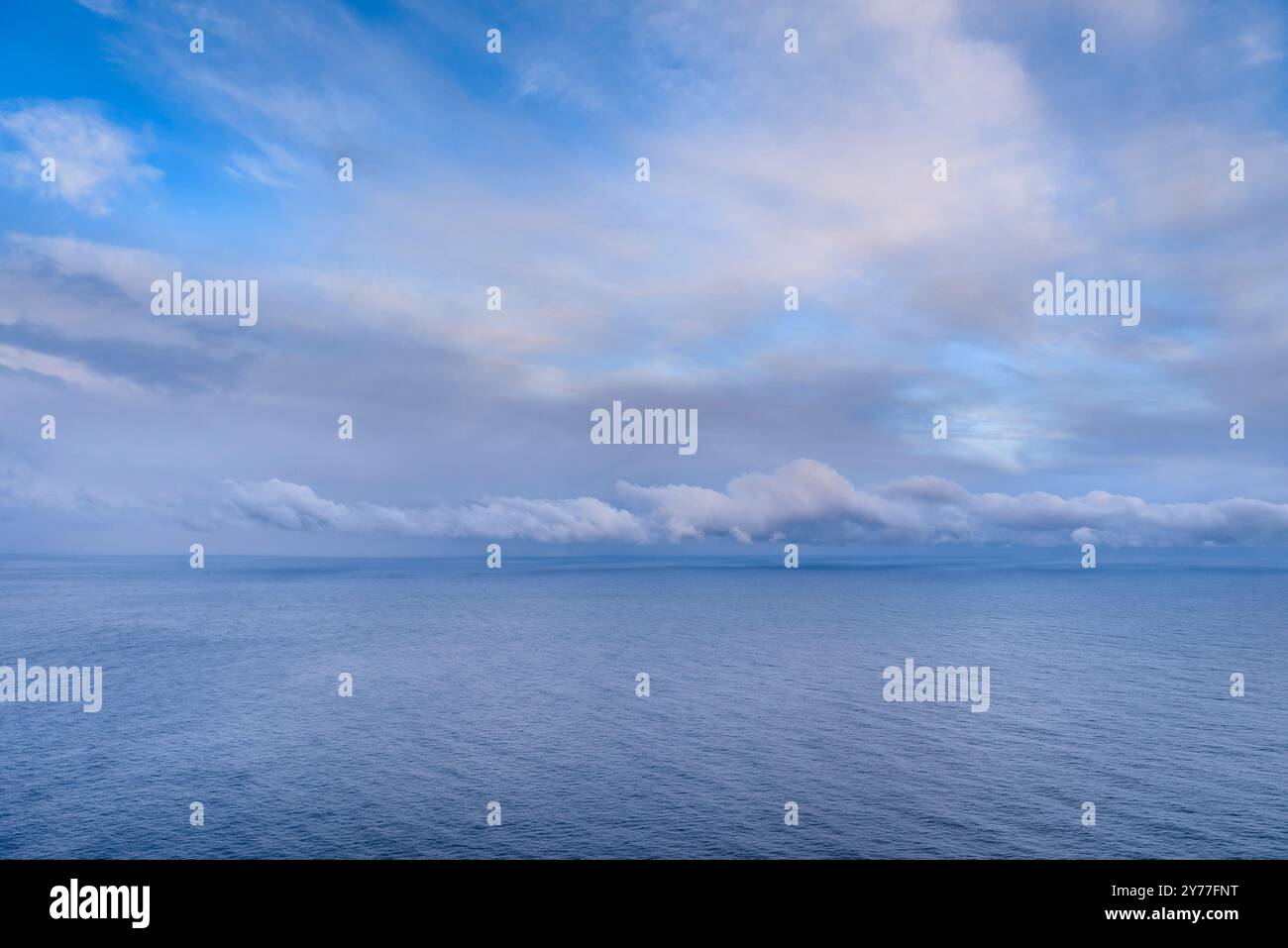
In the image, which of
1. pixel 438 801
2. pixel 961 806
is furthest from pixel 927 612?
pixel 438 801

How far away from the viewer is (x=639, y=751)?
64.6 metres

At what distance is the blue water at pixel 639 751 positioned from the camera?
46.8 m

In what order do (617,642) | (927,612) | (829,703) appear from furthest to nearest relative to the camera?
(927,612) < (617,642) < (829,703)

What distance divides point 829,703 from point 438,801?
46433mm

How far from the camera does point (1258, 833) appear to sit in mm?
46094

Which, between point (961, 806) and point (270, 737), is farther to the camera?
point (270, 737)

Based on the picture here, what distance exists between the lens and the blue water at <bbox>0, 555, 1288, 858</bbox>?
153 feet
